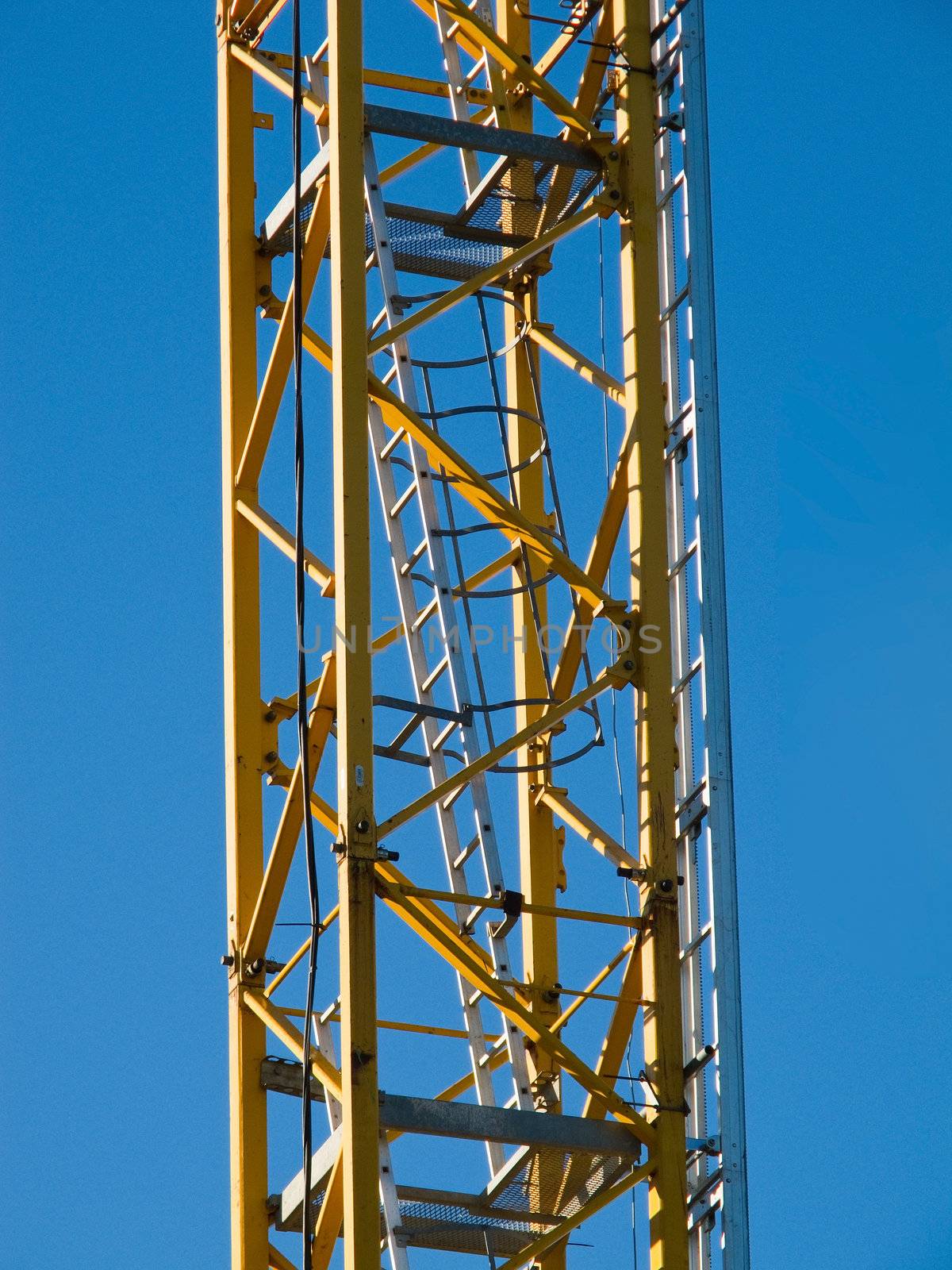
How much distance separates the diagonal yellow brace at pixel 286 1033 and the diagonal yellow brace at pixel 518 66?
5.03 metres

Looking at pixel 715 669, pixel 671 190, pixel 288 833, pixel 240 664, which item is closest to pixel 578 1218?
pixel 288 833

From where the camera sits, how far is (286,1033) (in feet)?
44.9

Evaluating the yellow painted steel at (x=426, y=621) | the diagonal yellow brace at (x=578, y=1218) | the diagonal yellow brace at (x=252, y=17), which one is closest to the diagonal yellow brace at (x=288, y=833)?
the yellow painted steel at (x=426, y=621)

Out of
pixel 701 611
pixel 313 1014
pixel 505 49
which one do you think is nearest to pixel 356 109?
pixel 505 49

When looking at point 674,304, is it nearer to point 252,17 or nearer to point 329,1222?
point 252,17

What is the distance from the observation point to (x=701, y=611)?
535 inches

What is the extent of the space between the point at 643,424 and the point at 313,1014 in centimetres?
364

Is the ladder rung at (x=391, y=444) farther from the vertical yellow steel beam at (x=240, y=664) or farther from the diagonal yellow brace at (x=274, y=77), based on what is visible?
the diagonal yellow brace at (x=274, y=77)

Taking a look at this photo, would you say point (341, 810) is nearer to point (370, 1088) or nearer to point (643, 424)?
point (370, 1088)

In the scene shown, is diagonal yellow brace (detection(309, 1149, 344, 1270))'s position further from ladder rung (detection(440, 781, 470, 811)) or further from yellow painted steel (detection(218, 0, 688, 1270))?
ladder rung (detection(440, 781, 470, 811))

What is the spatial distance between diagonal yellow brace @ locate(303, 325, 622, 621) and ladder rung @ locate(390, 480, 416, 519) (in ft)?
1.15

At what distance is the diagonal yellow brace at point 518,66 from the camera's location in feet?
44.4

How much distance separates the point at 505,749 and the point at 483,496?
1.36 metres

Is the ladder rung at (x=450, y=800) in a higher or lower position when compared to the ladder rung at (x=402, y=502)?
lower
